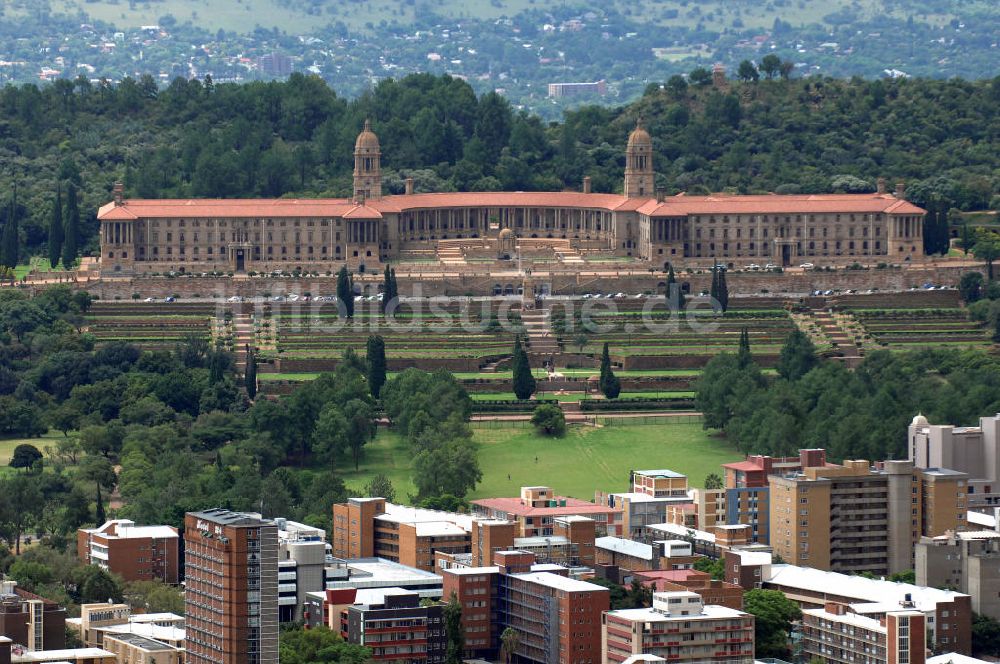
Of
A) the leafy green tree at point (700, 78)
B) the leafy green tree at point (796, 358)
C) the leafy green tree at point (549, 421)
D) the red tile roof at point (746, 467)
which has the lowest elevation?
the red tile roof at point (746, 467)

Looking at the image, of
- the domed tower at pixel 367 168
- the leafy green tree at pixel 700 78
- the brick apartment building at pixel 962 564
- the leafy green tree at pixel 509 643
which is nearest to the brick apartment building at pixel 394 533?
the leafy green tree at pixel 509 643

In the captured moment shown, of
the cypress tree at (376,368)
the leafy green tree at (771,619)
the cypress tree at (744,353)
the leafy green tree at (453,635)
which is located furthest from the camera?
the cypress tree at (744,353)

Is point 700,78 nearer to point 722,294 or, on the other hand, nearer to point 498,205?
point 498,205

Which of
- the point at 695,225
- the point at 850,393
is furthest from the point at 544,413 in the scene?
the point at 695,225

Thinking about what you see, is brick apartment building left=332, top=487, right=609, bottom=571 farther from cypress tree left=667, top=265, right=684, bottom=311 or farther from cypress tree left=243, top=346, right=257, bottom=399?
cypress tree left=667, top=265, right=684, bottom=311

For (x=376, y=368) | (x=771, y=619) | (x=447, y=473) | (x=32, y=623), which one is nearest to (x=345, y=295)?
(x=376, y=368)

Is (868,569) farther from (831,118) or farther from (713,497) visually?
(831,118)

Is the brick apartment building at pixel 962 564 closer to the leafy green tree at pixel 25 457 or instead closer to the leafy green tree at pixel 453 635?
the leafy green tree at pixel 453 635
